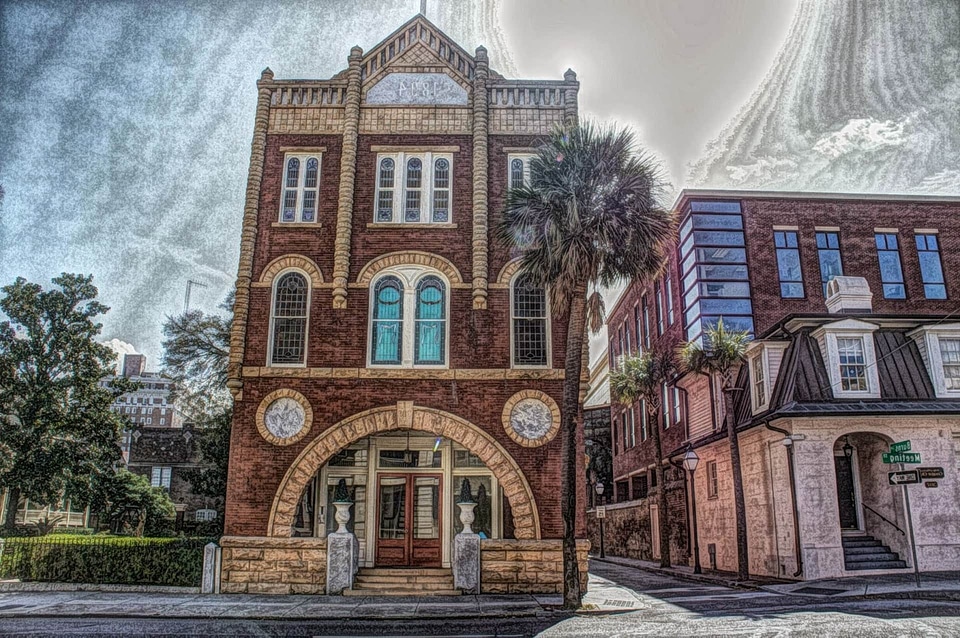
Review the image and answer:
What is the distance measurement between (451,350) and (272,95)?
9375 mm

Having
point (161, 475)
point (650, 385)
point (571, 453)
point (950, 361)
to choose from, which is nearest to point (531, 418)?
point (571, 453)

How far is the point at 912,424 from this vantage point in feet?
72.1

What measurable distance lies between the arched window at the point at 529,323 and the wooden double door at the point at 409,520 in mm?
4368

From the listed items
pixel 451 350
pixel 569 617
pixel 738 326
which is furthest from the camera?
pixel 738 326

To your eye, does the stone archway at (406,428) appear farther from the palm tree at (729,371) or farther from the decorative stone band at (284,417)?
the palm tree at (729,371)

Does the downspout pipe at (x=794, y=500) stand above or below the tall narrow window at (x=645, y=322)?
below

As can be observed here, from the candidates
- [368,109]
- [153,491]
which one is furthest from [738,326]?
[153,491]

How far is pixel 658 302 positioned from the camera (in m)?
40.3

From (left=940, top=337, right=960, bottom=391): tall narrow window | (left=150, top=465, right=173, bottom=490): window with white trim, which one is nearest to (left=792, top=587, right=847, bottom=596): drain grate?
(left=940, top=337, right=960, bottom=391): tall narrow window

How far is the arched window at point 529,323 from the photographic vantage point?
20.6m

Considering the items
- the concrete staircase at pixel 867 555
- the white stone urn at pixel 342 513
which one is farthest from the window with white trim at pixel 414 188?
the concrete staircase at pixel 867 555

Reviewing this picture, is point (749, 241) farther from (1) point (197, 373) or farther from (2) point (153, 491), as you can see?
(2) point (153, 491)

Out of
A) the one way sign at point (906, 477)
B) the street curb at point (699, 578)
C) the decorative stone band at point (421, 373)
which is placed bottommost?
the street curb at point (699, 578)

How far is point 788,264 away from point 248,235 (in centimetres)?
2478
